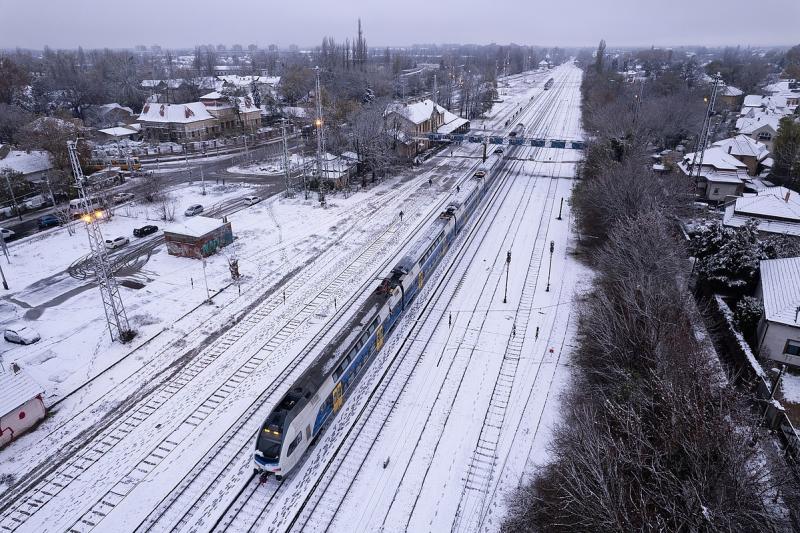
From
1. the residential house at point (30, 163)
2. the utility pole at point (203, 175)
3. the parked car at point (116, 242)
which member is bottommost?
the parked car at point (116, 242)

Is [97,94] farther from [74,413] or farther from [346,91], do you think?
[74,413]

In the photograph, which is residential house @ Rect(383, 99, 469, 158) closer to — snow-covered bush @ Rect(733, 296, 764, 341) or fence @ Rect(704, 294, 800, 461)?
fence @ Rect(704, 294, 800, 461)

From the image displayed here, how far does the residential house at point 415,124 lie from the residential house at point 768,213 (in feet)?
134

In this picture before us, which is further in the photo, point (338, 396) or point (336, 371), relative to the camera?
point (338, 396)

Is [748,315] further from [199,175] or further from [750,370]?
[199,175]

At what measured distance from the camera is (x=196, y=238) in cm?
3638

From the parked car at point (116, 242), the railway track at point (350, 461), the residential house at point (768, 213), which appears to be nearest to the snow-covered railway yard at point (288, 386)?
the railway track at point (350, 461)

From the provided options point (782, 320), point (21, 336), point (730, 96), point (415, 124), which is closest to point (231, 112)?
point (415, 124)

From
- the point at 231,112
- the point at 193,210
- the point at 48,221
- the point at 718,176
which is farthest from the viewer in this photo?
the point at 231,112

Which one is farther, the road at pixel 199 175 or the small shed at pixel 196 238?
the road at pixel 199 175

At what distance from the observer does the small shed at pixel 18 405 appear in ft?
64.8

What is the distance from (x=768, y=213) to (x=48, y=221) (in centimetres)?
6350

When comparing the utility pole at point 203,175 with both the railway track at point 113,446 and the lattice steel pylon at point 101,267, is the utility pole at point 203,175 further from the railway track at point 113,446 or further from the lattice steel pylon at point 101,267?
the railway track at point 113,446

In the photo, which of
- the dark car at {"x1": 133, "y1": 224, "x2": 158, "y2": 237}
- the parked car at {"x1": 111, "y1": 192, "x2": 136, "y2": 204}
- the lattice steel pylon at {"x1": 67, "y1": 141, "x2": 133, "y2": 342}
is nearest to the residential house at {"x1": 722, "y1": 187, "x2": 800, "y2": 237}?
the lattice steel pylon at {"x1": 67, "y1": 141, "x2": 133, "y2": 342}
